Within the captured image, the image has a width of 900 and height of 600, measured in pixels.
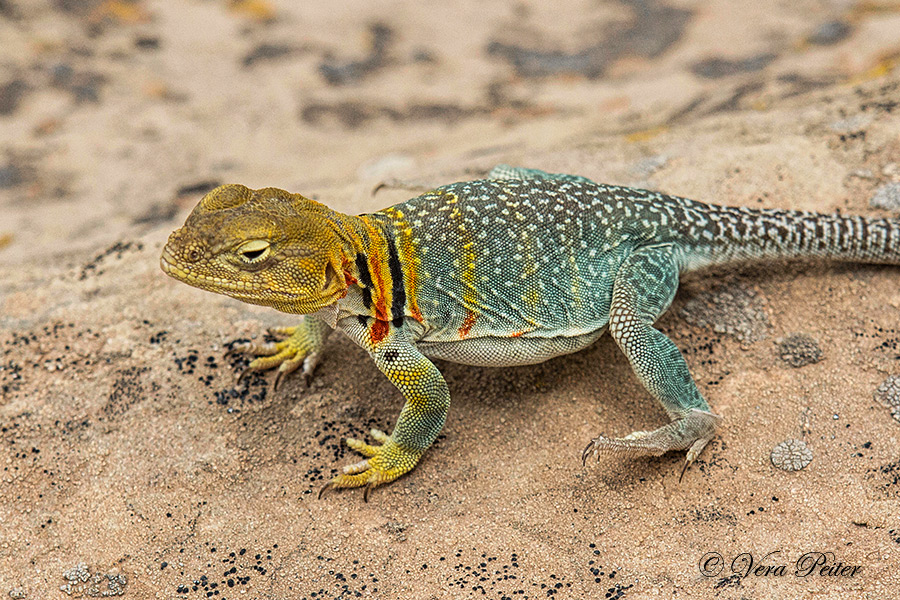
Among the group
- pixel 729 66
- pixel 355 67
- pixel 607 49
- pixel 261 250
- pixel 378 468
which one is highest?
pixel 261 250

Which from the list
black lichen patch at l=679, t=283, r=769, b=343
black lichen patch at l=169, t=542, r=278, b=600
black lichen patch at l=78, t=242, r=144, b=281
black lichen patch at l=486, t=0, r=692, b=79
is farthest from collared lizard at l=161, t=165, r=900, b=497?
→ black lichen patch at l=486, t=0, r=692, b=79

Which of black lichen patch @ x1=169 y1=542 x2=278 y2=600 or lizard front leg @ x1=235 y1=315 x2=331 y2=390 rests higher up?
lizard front leg @ x1=235 y1=315 x2=331 y2=390

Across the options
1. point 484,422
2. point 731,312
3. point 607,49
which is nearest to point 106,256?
point 484,422

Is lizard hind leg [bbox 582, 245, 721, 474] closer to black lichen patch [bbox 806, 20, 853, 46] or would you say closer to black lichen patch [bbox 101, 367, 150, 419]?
black lichen patch [bbox 101, 367, 150, 419]

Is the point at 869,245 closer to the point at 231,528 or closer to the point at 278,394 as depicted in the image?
the point at 278,394

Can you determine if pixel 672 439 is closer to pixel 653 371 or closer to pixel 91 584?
pixel 653 371

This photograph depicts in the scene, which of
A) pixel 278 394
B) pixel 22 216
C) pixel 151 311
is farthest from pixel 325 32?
pixel 278 394

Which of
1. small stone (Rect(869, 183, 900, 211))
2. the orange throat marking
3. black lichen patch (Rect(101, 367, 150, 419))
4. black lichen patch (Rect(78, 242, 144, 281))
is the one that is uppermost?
small stone (Rect(869, 183, 900, 211))
